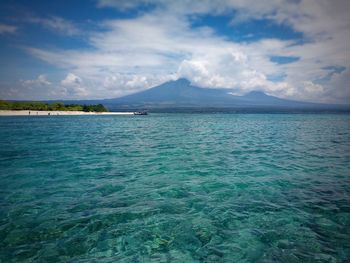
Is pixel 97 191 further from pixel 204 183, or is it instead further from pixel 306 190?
pixel 306 190

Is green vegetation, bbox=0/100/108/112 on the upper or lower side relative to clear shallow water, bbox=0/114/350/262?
upper

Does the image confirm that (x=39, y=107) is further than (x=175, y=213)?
Yes

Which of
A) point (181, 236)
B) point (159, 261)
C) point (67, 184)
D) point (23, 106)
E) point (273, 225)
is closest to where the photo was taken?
point (159, 261)

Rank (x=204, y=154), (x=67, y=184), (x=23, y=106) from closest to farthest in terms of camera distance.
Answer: (x=67, y=184) < (x=204, y=154) < (x=23, y=106)

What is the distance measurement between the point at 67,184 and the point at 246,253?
10308 millimetres

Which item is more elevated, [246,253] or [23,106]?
[23,106]

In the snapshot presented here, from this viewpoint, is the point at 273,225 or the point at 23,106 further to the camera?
the point at 23,106

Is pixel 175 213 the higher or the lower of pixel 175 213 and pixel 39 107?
the lower

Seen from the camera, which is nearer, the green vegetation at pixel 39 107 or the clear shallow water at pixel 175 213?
the clear shallow water at pixel 175 213

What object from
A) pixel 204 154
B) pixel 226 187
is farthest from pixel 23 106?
pixel 226 187

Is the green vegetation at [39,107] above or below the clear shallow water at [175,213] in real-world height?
above

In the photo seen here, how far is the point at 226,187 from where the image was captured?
1228cm

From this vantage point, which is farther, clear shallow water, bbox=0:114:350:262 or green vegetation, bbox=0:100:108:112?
green vegetation, bbox=0:100:108:112

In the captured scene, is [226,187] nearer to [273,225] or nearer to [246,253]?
[273,225]
